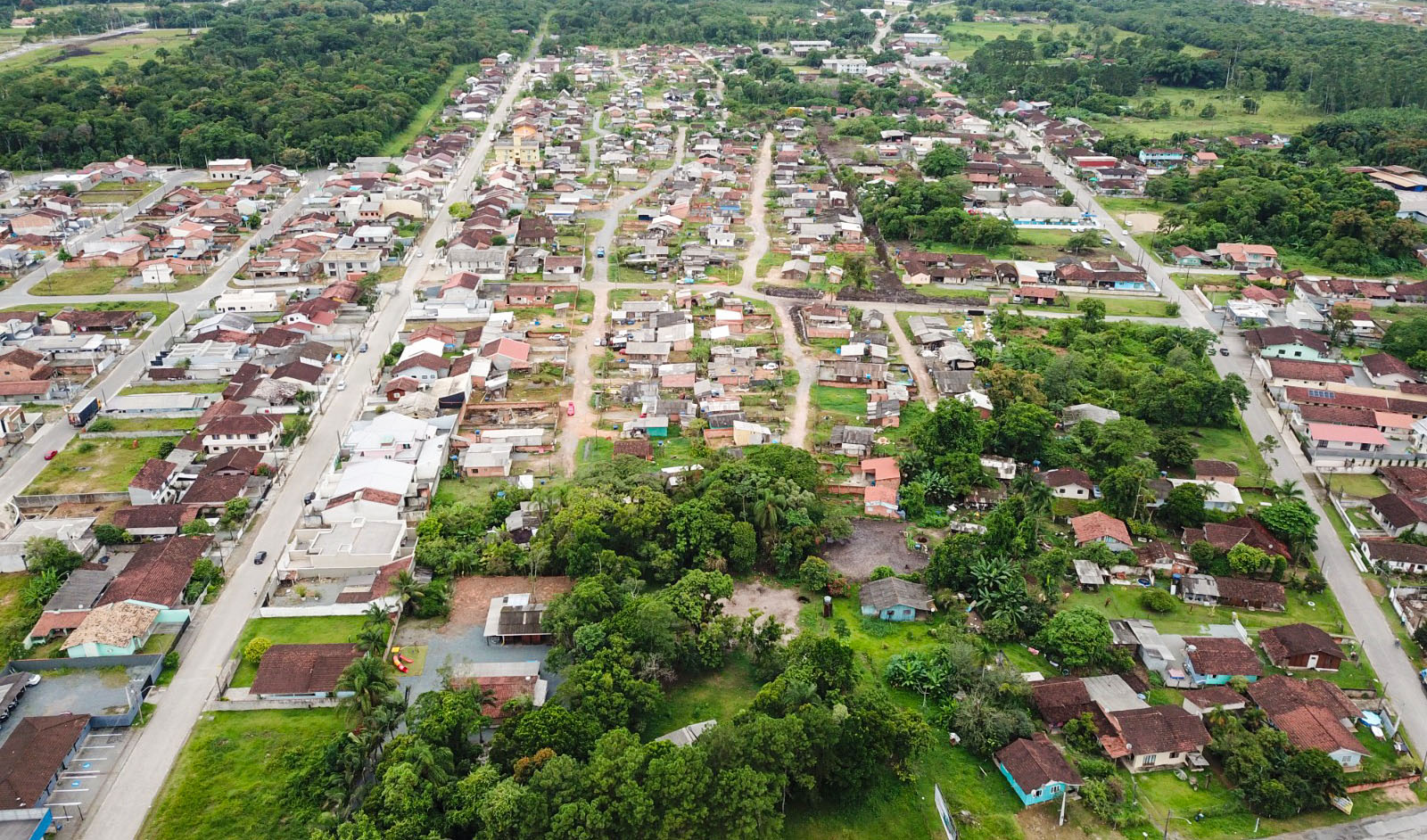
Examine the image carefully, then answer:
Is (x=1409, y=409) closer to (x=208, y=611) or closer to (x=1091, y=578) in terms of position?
(x=1091, y=578)

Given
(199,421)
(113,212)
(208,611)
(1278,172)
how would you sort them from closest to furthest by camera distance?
1. (208,611)
2. (199,421)
3. (113,212)
4. (1278,172)

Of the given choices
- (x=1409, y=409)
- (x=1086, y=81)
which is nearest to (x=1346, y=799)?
(x=1409, y=409)

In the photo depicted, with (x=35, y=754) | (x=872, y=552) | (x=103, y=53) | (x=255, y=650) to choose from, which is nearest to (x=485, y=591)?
(x=255, y=650)

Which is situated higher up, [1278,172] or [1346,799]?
[1278,172]

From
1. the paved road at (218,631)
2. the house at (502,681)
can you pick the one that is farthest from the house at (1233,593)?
the paved road at (218,631)

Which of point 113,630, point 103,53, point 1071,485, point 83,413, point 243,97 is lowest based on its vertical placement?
point 1071,485

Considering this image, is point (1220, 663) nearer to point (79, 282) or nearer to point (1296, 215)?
point (1296, 215)
